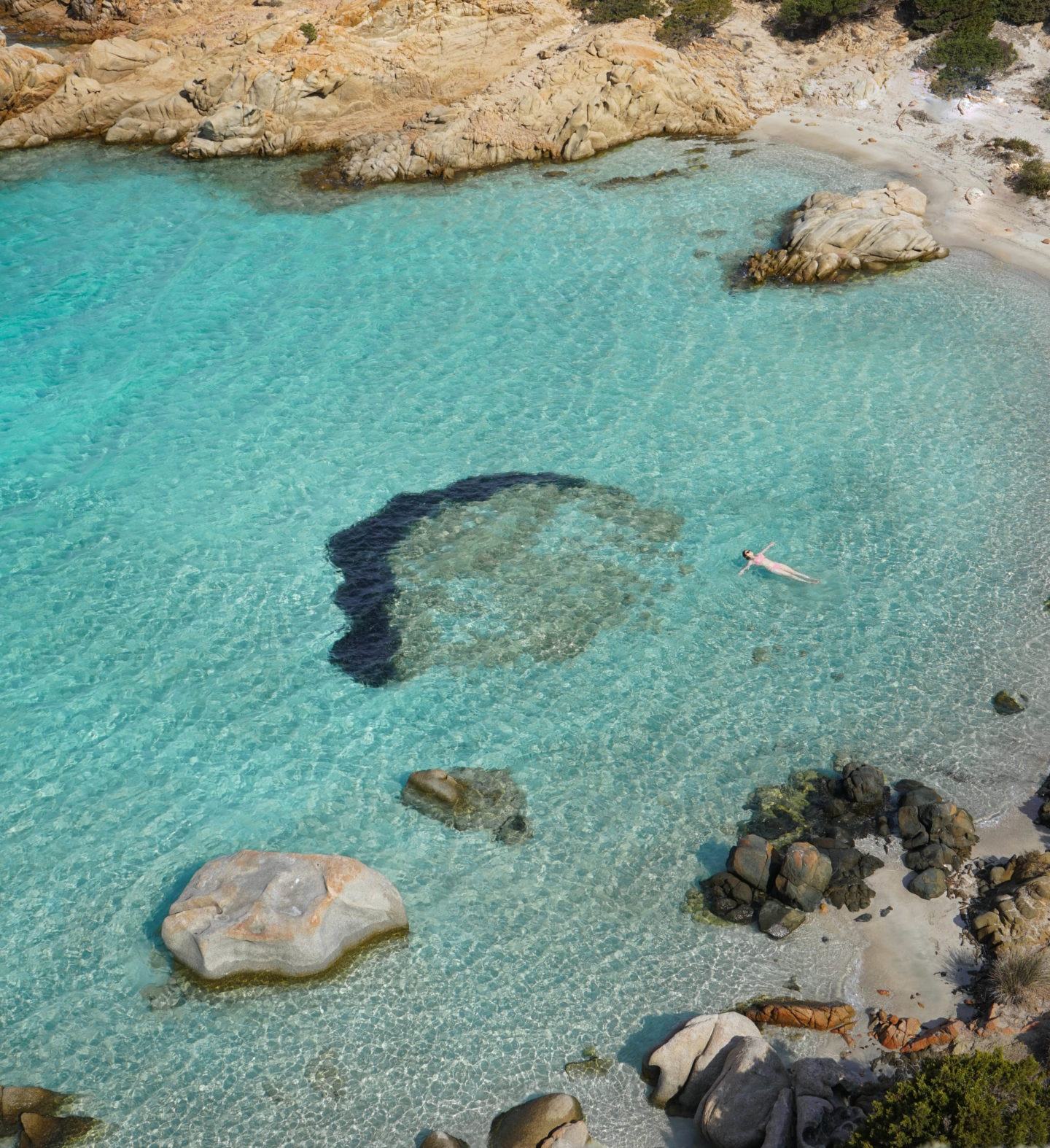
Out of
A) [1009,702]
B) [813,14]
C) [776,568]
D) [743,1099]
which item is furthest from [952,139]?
[743,1099]

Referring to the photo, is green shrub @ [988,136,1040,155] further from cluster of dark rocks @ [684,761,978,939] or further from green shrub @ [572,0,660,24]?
cluster of dark rocks @ [684,761,978,939]

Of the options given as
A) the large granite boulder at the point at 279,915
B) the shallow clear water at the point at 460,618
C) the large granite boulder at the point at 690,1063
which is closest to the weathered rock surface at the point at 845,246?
the shallow clear water at the point at 460,618

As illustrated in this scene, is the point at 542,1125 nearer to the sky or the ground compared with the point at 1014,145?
nearer to the ground

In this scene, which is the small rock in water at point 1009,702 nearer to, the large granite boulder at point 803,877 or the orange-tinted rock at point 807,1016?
the large granite boulder at point 803,877

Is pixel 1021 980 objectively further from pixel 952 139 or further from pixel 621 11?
pixel 621 11

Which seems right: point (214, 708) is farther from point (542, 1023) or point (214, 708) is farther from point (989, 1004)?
point (989, 1004)
